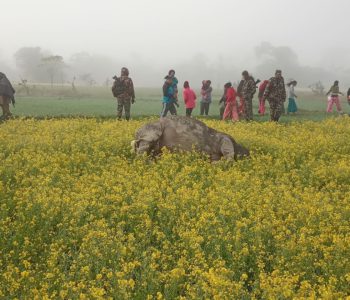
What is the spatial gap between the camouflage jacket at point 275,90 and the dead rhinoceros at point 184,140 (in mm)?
7375

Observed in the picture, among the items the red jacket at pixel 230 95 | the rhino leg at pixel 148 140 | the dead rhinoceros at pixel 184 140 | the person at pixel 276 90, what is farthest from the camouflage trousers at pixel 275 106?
the rhino leg at pixel 148 140

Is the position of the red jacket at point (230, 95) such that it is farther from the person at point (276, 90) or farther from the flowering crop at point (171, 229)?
the flowering crop at point (171, 229)

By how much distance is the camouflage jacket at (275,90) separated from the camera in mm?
19766

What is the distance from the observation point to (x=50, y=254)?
687cm

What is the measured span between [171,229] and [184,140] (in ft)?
16.9

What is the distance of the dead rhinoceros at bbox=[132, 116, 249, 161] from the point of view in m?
12.6

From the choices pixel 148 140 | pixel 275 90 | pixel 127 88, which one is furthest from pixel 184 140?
pixel 127 88

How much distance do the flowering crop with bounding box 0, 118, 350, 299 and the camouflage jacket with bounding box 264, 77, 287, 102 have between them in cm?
742

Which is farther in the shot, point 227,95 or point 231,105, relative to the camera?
point 231,105

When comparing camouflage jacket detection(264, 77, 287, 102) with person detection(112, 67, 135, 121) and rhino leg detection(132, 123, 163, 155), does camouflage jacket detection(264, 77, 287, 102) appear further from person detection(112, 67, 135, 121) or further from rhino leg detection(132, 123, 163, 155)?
rhino leg detection(132, 123, 163, 155)

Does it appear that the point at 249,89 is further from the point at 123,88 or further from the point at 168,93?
the point at 123,88

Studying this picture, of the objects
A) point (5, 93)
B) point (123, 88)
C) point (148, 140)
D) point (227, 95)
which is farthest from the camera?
point (227, 95)

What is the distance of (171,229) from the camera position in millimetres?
7941

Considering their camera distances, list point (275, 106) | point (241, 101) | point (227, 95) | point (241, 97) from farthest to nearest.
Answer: point (241, 101) → point (241, 97) → point (227, 95) → point (275, 106)
